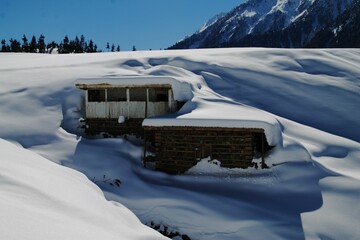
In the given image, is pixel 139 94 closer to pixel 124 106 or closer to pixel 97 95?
pixel 124 106

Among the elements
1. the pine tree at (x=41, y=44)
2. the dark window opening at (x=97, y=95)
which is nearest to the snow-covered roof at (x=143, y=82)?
the dark window opening at (x=97, y=95)

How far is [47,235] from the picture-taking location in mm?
3955

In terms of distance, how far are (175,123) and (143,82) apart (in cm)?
360

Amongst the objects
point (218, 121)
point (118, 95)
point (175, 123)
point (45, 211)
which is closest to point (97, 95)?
point (118, 95)

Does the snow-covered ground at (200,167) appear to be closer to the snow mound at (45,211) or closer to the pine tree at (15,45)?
the snow mound at (45,211)

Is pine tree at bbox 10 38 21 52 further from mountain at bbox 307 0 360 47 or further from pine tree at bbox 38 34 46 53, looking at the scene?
mountain at bbox 307 0 360 47

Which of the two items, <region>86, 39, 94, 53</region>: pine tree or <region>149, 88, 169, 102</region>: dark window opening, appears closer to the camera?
<region>149, 88, 169, 102</region>: dark window opening

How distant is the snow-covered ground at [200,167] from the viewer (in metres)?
6.61

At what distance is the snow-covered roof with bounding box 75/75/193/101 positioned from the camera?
57.7ft

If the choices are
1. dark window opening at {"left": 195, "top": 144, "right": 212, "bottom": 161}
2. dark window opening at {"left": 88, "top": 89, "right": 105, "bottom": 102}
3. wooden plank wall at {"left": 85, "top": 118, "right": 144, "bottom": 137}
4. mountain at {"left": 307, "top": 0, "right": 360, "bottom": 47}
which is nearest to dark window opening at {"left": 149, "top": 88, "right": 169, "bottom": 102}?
wooden plank wall at {"left": 85, "top": 118, "right": 144, "bottom": 137}

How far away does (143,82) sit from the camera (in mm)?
17688

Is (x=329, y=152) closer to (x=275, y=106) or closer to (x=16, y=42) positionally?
(x=275, y=106)

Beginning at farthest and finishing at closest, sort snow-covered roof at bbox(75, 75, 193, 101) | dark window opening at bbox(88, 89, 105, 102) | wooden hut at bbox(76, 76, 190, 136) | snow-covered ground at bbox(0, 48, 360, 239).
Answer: dark window opening at bbox(88, 89, 105, 102) < wooden hut at bbox(76, 76, 190, 136) < snow-covered roof at bbox(75, 75, 193, 101) < snow-covered ground at bbox(0, 48, 360, 239)

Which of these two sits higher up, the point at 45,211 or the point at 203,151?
the point at 45,211
